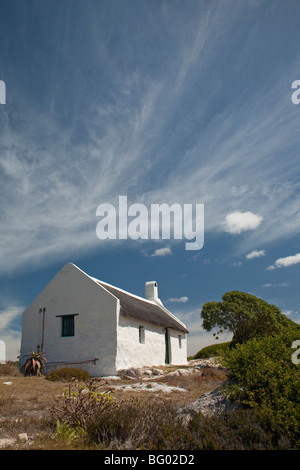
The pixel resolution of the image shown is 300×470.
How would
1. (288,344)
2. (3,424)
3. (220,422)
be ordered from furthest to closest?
1. (288,344)
2. (3,424)
3. (220,422)

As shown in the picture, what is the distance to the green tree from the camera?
71.8 feet

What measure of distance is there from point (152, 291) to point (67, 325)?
1242 centimetres

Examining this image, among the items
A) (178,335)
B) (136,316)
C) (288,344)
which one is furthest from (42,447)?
(178,335)

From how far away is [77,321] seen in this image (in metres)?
19.3

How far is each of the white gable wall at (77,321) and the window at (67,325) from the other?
0.21m

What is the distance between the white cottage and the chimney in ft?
26.4

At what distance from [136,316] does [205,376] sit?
17.6 ft

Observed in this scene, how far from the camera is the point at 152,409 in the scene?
5.68m

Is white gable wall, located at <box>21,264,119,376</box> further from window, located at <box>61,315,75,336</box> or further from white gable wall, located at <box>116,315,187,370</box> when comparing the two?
white gable wall, located at <box>116,315,187,370</box>

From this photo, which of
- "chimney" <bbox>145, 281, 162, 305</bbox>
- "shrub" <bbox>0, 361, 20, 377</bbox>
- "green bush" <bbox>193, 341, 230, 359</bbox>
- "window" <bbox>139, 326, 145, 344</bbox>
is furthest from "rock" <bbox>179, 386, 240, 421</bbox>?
"green bush" <bbox>193, 341, 230, 359</bbox>

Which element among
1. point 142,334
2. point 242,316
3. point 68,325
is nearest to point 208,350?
point 242,316

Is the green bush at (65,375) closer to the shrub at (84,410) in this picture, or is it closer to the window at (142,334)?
the window at (142,334)
